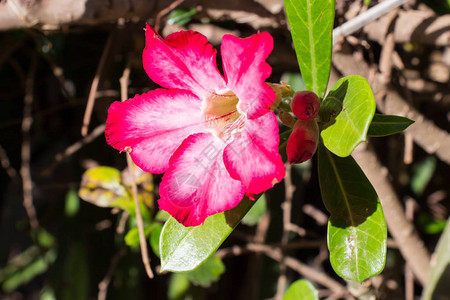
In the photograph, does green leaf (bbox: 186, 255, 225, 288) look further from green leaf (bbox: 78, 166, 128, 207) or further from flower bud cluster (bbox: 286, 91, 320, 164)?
flower bud cluster (bbox: 286, 91, 320, 164)

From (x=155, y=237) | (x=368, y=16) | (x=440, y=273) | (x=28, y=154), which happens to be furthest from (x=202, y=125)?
(x=28, y=154)

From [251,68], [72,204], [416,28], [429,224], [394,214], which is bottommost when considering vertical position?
[429,224]

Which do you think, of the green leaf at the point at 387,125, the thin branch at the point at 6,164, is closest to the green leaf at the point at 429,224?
the green leaf at the point at 387,125

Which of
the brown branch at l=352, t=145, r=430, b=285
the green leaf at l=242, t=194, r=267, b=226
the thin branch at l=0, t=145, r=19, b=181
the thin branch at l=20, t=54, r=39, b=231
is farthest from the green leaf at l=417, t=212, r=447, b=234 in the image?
the thin branch at l=0, t=145, r=19, b=181

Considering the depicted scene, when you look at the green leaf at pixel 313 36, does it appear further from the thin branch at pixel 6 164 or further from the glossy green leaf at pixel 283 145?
the thin branch at pixel 6 164

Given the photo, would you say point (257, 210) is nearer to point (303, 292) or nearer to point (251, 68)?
point (303, 292)

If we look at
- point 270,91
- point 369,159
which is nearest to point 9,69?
point 369,159

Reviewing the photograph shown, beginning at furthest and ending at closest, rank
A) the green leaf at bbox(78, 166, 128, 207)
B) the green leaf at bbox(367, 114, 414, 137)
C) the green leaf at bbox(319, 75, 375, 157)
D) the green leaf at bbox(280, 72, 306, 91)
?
the green leaf at bbox(280, 72, 306, 91) < the green leaf at bbox(78, 166, 128, 207) < the green leaf at bbox(367, 114, 414, 137) < the green leaf at bbox(319, 75, 375, 157)
